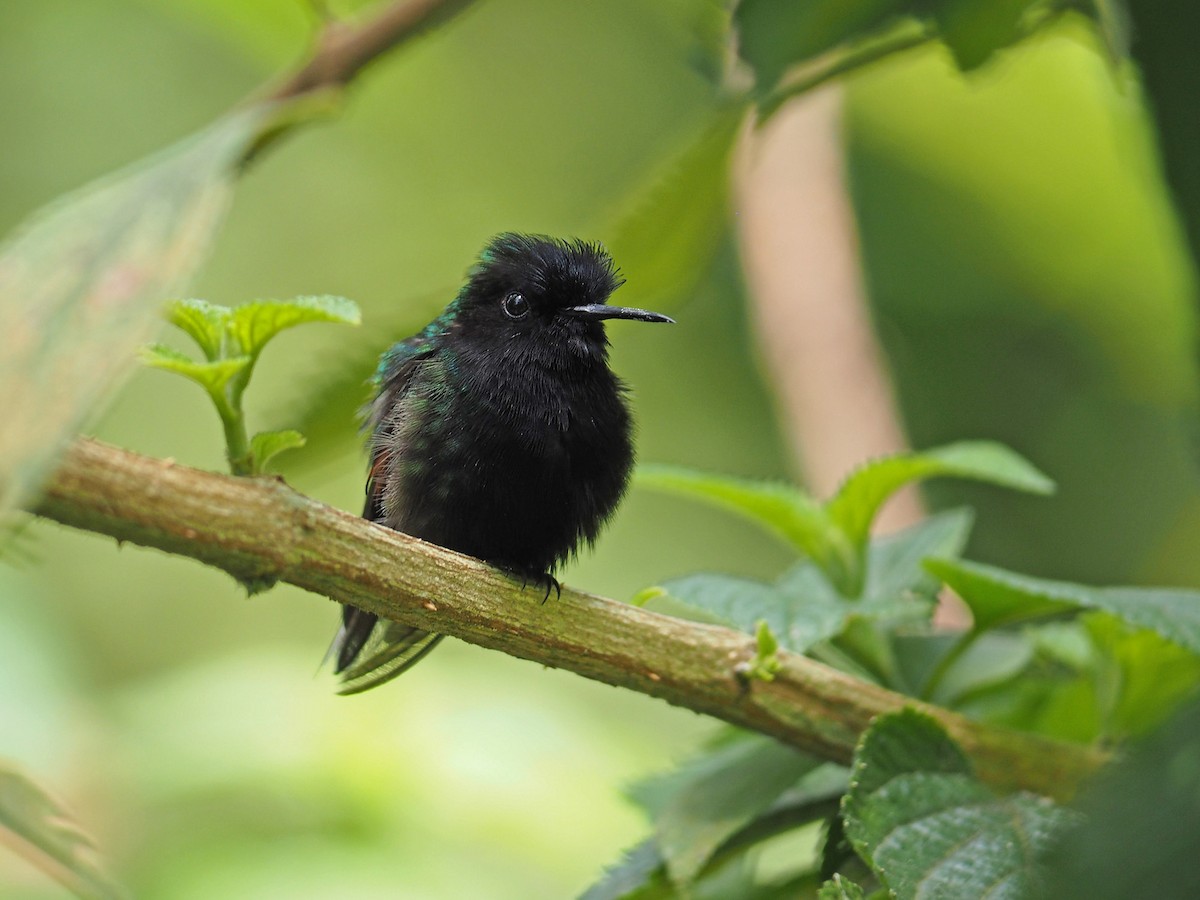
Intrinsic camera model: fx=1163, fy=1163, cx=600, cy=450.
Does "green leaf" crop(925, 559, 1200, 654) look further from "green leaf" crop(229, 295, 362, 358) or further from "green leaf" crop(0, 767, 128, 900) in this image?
"green leaf" crop(0, 767, 128, 900)

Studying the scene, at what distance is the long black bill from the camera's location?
2252 mm

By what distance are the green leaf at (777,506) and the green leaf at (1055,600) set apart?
9.4 inches

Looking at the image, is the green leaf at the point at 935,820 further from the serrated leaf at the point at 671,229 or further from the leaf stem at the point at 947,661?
the serrated leaf at the point at 671,229

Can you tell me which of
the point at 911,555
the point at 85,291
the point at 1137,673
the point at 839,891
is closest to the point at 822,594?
the point at 911,555

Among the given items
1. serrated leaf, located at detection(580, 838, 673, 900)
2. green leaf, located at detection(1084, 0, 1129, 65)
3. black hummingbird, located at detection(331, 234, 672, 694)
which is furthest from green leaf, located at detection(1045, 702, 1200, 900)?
black hummingbird, located at detection(331, 234, 672, 694)

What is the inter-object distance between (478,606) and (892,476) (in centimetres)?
76

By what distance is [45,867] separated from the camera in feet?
2.96

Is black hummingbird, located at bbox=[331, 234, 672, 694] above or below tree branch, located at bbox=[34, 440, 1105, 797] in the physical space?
above

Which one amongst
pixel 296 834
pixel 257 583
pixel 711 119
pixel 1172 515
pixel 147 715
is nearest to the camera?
pixel 257 583

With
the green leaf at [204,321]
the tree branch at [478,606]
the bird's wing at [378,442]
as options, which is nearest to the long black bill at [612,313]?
the bird's wing at [378,442]

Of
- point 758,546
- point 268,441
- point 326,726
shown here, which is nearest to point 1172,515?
point 758,546

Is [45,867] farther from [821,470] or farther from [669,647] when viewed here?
[821,470]

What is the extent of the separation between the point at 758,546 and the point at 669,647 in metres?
4.09

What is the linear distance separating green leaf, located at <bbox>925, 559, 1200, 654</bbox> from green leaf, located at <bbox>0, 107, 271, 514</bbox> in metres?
1.24
